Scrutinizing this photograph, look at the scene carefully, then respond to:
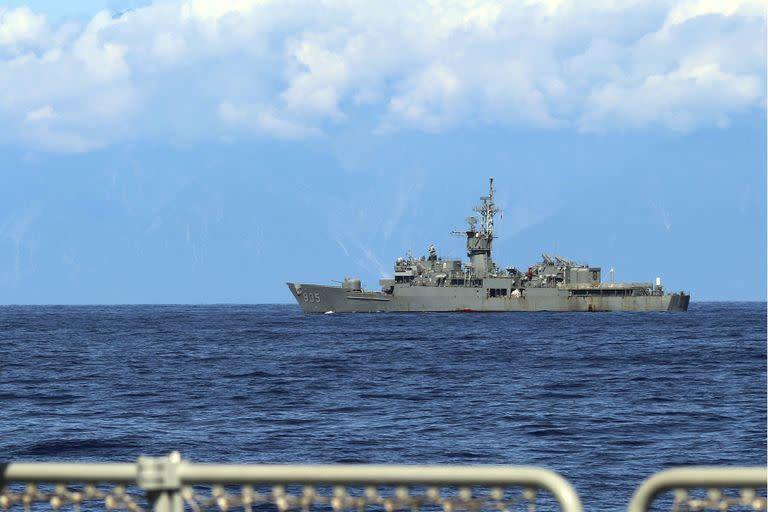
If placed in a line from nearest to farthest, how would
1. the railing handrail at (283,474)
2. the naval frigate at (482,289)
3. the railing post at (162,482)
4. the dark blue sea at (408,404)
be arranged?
the railing handrail at (283,474)
the railing post at (162,482)
the dark blue sea at (408,404)
the naval frigate at (482,289)

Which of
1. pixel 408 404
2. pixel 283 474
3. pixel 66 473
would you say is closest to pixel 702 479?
pixel 283 474

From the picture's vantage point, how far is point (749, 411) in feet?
100

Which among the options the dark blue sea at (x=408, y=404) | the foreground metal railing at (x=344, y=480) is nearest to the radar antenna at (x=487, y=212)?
the dark blue sea at (x=408, y=404)

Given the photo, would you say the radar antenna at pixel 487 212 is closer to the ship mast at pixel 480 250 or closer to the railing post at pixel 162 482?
the ship mast at pixel 480 250

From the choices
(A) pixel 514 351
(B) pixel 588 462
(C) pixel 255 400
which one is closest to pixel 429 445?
(B) pixel 588 462

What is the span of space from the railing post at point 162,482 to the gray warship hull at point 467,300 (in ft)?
330

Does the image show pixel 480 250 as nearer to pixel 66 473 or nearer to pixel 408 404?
pixel 408 404

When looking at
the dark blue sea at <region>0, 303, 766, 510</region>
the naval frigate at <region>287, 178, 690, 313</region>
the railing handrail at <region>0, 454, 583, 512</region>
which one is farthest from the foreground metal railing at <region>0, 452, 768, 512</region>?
the naval frigate at <region>287, 178, 690, 313</region>

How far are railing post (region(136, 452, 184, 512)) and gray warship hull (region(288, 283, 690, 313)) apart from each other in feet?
330

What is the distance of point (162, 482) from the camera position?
4527 millimetres

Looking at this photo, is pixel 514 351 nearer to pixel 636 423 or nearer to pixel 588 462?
pixel 636 423

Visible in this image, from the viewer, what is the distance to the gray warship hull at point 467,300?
106 m

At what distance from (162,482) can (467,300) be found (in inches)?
4041

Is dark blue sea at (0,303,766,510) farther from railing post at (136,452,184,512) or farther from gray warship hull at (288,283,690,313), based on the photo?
gray warship hull at (288,283,690,313)
